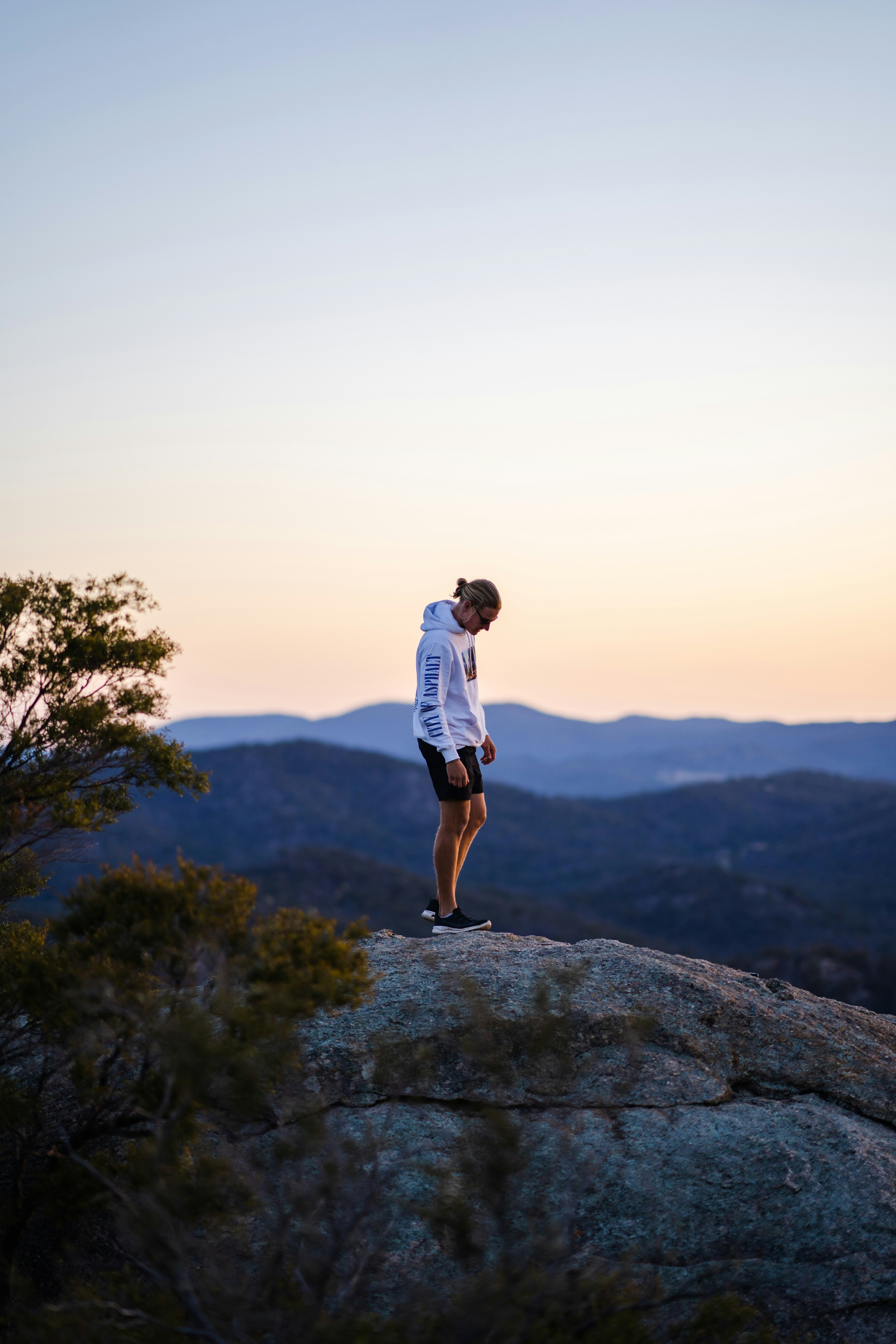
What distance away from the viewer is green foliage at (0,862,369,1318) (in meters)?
4.62

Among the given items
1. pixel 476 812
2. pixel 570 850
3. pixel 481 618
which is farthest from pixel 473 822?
pixel 570 850

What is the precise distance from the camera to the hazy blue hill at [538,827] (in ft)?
305

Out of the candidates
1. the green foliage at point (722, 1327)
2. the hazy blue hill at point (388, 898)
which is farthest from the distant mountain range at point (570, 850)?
the green foliage at point (722, 1327)

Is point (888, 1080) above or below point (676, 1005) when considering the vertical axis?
below

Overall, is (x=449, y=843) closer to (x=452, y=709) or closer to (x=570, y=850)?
(x=452, y=709)

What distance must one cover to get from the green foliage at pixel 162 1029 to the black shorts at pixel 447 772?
2312 mm

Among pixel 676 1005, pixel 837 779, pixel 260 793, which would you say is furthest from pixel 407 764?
pixel 676 1005

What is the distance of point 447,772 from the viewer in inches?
311

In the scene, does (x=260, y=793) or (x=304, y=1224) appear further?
(x=260, y=793)

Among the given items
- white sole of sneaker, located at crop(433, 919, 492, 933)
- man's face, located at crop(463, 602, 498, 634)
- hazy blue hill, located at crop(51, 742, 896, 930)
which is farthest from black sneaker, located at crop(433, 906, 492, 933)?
hazy blue hill, located at crop(51, 742, 896, 930)

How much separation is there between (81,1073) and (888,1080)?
5615mm

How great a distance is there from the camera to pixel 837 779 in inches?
4776

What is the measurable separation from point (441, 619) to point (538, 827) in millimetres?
110539

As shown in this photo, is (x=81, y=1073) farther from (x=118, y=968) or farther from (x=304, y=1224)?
(x=304, y=1224)
